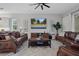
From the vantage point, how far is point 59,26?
24.3 feet

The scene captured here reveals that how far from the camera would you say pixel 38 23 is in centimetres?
629

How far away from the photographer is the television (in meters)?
6.38

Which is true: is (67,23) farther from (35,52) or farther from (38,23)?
(35,52)

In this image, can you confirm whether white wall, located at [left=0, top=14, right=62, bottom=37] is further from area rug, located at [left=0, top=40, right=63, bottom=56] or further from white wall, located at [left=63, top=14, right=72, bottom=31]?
area rug, located at [left=0, top=40, right=63, bottom=56]

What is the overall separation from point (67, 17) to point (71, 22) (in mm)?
368

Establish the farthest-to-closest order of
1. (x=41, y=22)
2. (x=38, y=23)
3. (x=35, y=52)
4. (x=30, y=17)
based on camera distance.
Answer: (x=30, y=17)
(x=41, y=22)
(x=38, y=23)
(x=35, y=52)

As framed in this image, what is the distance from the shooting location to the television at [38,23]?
6383mm

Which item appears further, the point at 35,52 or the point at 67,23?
the point at 67,23

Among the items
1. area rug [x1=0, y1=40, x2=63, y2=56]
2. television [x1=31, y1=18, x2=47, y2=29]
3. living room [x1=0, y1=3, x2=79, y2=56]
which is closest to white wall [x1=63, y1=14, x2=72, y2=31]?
living room [x1=0, y1=3, x2=79, y2=56]

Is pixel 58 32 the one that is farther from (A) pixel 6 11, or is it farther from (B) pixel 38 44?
(A) pixel 6 11

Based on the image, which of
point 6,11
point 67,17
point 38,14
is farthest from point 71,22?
point 6,11

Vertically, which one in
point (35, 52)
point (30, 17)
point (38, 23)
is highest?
point (30, 17)

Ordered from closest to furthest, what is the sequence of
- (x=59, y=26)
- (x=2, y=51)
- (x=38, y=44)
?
(x=2, y=51), (x=38, y=44), (x=59, y=26)

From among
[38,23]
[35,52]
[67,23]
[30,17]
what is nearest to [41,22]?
[38,23]
